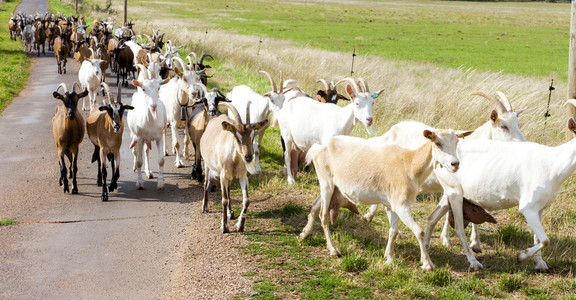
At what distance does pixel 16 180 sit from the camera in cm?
1200

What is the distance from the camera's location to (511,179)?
7.47 m

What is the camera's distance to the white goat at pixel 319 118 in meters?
10.7

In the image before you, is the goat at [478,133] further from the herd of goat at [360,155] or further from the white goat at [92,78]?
the white goat at [92,78]

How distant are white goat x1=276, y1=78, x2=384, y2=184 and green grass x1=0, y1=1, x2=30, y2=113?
38.2 ft

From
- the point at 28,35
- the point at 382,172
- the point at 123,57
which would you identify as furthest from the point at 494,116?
the point at 28,35

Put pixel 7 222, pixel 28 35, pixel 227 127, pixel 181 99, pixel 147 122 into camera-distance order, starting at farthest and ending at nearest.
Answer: pixel 28 35 < pixel 181 99 < pixel 147 122 < pixel 7 222 < pixel 227 127

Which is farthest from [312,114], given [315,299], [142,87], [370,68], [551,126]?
[370,68]

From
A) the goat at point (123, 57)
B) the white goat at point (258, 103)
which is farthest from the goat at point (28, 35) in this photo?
the white goat at point (258, 103)

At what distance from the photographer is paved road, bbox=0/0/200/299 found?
7410mm

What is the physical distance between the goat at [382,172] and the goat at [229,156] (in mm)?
1057

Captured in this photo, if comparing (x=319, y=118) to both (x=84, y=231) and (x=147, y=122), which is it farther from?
(x=84, y=231)

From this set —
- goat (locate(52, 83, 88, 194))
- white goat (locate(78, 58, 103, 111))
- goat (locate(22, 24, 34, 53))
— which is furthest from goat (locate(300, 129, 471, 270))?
goat (locate(22, 24, 34, 53))

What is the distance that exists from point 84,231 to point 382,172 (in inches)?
192

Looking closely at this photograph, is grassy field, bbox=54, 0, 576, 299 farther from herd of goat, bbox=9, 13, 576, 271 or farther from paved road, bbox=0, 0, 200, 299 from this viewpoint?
paved road, bbox=0, 0, 200, 299
